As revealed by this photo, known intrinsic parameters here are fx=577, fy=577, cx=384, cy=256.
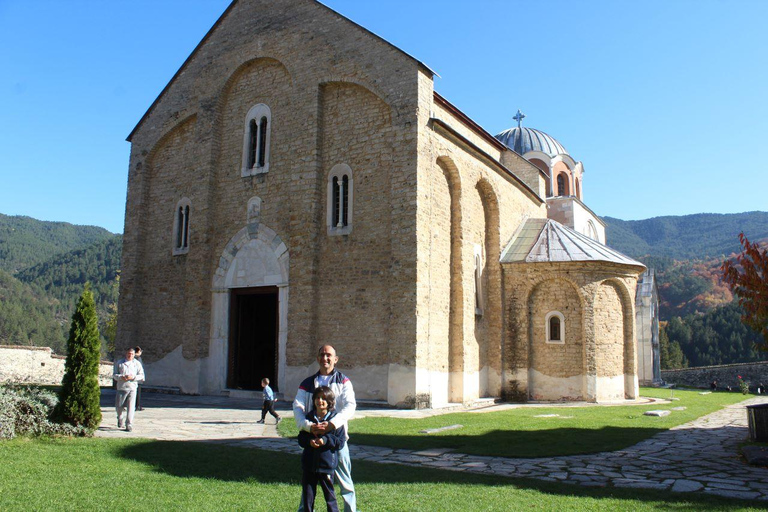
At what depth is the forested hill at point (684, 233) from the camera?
6005 inches

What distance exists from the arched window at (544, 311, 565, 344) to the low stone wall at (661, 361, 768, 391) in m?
23.9

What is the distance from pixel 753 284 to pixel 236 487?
8.48m

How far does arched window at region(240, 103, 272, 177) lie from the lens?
17.9 m

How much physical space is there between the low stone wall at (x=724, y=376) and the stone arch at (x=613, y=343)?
21639mm

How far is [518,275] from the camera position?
18797 mm

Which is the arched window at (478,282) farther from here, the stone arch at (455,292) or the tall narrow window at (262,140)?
the tall narrow window at (262,140)

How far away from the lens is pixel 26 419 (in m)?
8.85

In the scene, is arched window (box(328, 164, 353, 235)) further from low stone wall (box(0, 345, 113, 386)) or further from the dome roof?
low stone wall (box(0, 345, 113, 386))

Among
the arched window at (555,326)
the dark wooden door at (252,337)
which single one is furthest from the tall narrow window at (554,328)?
the dark wooden door at (252,337)

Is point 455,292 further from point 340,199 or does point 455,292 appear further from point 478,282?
point 340,199

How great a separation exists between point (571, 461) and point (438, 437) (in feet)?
8.75

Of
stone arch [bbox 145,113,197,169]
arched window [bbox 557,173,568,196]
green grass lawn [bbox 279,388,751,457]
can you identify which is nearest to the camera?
green grass lawn [bbox 279,388,751,457]

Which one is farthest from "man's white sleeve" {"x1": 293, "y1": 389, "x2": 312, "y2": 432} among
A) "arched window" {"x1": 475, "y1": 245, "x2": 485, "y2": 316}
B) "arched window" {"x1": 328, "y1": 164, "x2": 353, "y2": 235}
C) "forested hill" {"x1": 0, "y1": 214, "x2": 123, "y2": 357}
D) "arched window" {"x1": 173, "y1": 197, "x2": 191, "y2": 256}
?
"forested hill" {"x1": 0, "y1": 214, "x2": 123, "y2": 357}

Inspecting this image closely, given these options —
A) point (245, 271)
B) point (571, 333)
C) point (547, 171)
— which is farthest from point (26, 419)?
point (547, 171)
